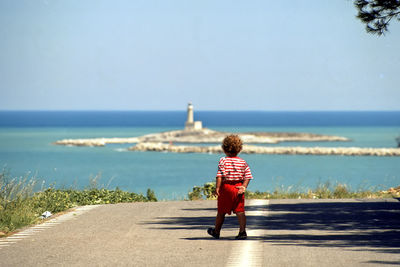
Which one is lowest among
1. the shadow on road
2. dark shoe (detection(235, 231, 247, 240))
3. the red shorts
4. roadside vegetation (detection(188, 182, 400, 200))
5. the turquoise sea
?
the turquoise sea

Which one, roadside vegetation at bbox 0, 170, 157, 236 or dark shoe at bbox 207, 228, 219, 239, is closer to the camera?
dark shoe at bbox 207, 228, 219, 239

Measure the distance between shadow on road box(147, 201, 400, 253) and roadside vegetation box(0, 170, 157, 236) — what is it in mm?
2271

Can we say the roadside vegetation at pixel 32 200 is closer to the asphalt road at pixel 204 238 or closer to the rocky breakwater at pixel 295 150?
the asphalt road at pixel 204 238

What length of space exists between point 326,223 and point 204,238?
98.0 inches

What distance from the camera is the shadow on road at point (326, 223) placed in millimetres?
10055

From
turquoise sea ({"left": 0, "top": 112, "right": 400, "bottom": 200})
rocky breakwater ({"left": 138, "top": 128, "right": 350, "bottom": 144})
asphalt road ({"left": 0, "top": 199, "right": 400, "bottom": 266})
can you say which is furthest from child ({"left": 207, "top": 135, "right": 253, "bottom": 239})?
rocky breakwater ({"left": 138, "top": 128, "right": 350, "bottom": 144})

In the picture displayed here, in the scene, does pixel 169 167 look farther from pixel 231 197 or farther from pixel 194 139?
pixel 231 197

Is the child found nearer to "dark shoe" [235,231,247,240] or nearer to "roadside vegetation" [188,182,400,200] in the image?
"dark shoe" [235,231,247,240]

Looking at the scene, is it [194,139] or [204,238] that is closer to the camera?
[204,238]

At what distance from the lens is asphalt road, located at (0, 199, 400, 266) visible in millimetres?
8789

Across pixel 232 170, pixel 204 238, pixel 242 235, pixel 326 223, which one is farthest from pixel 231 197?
pixel 326 223

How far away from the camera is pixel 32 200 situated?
13.8 m

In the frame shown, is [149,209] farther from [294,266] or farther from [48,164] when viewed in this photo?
[48,164]

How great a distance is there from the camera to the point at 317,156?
349 ft
